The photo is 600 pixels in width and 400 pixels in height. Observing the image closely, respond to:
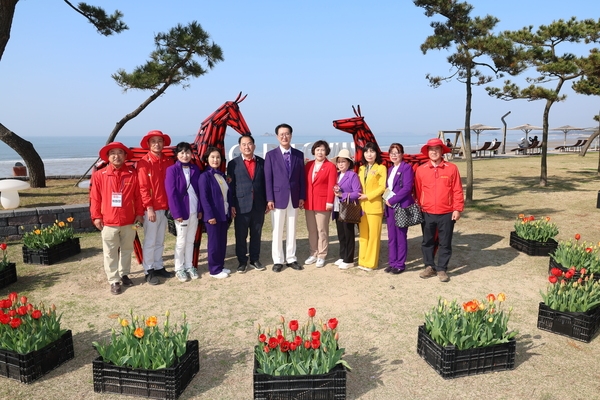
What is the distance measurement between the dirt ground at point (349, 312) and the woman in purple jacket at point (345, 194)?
217mm

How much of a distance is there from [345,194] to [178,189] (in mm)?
2109

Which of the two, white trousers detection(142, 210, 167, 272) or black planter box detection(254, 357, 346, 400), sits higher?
white trousers detection(142, 210, 167, 272)

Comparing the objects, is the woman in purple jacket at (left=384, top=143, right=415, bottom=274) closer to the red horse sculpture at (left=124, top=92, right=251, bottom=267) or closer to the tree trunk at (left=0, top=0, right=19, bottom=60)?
the red horse sculpture at (left=124, top=92, right=251, bottom=267)

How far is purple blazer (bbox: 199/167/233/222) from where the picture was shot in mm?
5391

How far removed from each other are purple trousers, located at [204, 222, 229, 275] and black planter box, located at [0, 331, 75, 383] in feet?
7.52

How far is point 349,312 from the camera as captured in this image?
4.64 meters

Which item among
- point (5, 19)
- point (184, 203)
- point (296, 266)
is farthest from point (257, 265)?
point (5, 19)

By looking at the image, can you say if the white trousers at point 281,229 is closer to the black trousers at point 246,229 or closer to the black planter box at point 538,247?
the black trousers at point 246,229

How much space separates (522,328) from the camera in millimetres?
4242

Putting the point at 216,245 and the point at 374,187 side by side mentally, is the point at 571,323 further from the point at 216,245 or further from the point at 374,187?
the point at 216,245

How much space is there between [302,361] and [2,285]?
4.25 metres

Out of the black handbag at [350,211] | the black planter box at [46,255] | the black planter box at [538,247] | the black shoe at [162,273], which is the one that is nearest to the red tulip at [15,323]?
the black shoe at [162,273]

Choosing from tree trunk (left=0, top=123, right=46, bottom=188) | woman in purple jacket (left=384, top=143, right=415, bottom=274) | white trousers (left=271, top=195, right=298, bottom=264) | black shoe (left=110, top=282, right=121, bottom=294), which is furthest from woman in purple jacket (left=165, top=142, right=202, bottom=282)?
tree trunk (left=0, top=123, right=46, bottom=188)

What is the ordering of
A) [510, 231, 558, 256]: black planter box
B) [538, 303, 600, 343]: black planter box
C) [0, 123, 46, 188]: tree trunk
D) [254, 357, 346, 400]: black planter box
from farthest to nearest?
[0, 123, 46, 188]: tree trunk → [510, 231, 558, 256]: black planter box → [538, 303, 600, 343]: black planter box → [254, 357, 346, 400]: black planter box
